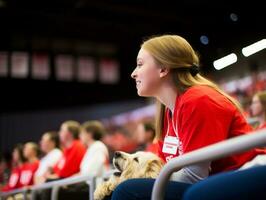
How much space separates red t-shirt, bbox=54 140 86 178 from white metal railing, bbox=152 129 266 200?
Answer: 106 inches

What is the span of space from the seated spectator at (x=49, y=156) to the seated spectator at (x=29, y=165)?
171mm

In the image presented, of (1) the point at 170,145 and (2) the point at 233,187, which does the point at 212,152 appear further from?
(1) the point at 170,145

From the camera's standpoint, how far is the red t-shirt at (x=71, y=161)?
3699 mm

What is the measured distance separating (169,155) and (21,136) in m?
9.46

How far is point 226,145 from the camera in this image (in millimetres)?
876

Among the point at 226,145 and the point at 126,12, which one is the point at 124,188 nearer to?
the point at 226,145

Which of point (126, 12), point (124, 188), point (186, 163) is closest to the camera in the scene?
point (186, 163)

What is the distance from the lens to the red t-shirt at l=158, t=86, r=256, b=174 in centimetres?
129

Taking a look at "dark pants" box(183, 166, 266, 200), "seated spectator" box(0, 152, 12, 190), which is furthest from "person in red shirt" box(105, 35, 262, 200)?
"seated spectator" box(0, 152, 12, 190)

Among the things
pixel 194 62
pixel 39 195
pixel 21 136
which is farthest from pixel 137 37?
pixel 194 62

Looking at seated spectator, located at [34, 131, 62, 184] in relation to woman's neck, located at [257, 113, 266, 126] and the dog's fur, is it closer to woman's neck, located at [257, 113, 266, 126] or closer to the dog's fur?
woman's neck, located at [257, 113, 266, 126]

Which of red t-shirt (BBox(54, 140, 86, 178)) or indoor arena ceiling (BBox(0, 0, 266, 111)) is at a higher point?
indoor arena ceiling (BBox(0, 0, 266, 111))

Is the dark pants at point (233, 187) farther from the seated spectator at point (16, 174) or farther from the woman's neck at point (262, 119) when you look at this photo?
the seated spectator at point (16, 174)

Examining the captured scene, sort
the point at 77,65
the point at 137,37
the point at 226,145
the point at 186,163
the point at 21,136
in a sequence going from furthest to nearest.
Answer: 1. the point at 21,136
2. the point at 77,65
3. the point at 137,37
4. the point at 186,163
5. the point at 226,145
